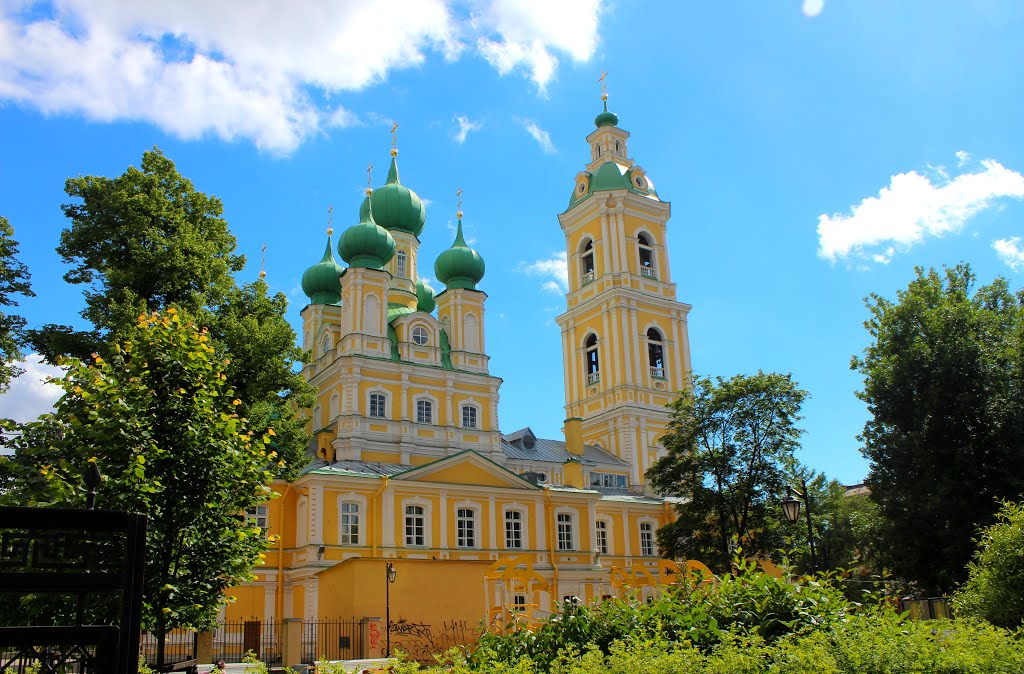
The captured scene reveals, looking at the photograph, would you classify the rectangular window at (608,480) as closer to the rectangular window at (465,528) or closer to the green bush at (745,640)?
the rectangular window at (465,528)

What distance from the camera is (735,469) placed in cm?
3180

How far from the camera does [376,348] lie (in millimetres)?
38406

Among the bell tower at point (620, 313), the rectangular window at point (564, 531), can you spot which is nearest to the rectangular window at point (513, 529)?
the rectangular window at point (564, 531)

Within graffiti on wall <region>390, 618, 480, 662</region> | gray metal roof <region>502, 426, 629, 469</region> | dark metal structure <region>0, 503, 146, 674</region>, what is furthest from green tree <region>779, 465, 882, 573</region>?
dark metal structure <region>0, 503, 146, 674</region>

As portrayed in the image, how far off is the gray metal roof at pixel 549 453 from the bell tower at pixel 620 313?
94 centimetres

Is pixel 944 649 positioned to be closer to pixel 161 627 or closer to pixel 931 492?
pixel 161 627

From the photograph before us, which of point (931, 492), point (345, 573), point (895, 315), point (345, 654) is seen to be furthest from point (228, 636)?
point (895, 315)

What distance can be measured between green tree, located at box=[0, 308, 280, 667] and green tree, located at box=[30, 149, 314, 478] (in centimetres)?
758

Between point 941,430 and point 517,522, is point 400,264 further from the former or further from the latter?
point 941,430

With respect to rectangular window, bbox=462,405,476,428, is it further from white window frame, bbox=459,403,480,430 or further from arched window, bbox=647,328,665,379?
arched window, bbox=647,328,665,379

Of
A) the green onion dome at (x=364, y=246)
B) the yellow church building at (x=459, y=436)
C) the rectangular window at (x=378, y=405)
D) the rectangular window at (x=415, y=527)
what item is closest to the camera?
the yellow church building at (x=459, y=436)

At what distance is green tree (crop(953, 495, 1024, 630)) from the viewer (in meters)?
13.0

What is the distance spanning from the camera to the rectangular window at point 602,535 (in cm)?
3866

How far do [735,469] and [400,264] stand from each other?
21386 millimetres
